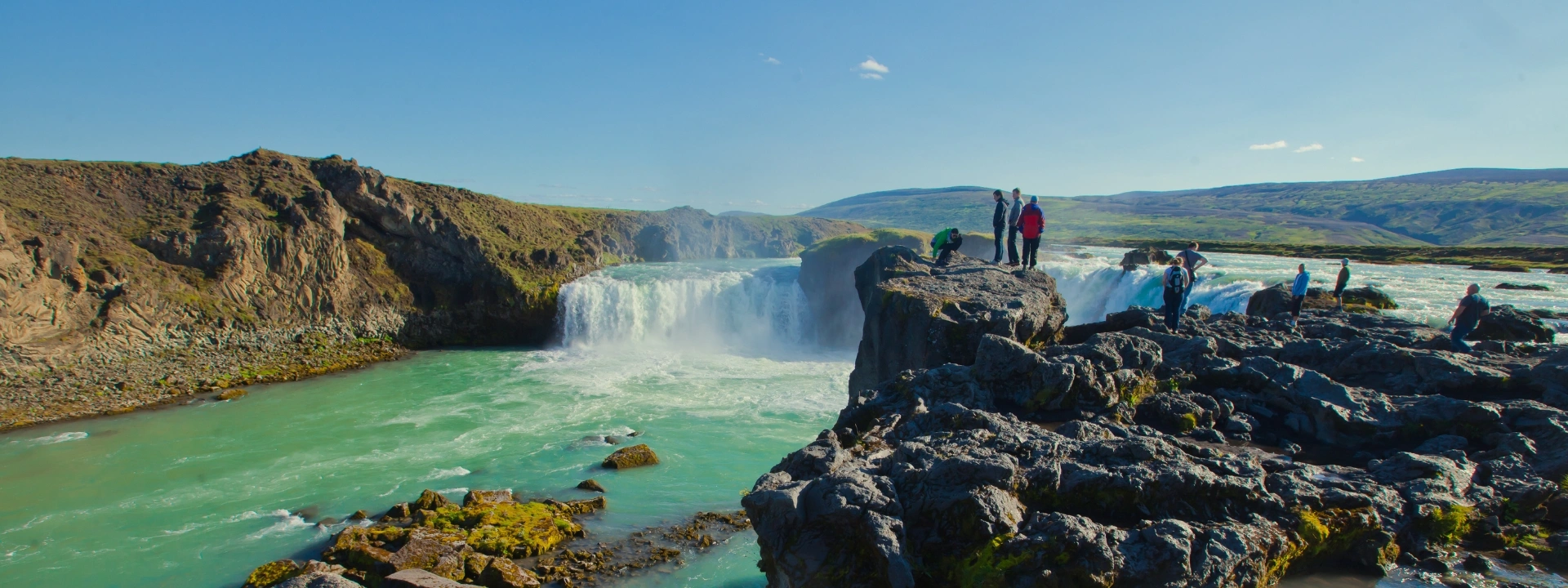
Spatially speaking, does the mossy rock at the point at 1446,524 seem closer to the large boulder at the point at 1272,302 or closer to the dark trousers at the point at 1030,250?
the dark trousers at the point at 1030,250

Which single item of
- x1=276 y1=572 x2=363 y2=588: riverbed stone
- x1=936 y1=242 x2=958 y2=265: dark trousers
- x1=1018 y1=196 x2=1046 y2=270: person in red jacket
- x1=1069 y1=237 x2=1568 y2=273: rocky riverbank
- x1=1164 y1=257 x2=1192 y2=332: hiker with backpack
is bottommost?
x1=276 y1=572 x2=363 y2=588: riverbed stone

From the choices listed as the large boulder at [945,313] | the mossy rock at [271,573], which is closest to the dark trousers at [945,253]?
the large boulder at [945,313]

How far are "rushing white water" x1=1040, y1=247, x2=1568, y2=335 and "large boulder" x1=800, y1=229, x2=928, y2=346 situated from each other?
9190mm

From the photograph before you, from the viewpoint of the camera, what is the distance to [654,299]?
3659cm

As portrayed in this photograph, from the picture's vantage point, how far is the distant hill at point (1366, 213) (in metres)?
104

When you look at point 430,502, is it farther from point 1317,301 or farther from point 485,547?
point 1317,301

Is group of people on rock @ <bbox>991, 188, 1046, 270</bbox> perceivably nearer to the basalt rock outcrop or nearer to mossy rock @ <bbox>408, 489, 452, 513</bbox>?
the basalt rock outcrop

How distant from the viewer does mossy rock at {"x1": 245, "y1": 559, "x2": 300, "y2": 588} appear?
35.2ft

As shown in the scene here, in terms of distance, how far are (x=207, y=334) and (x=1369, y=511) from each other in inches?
1292

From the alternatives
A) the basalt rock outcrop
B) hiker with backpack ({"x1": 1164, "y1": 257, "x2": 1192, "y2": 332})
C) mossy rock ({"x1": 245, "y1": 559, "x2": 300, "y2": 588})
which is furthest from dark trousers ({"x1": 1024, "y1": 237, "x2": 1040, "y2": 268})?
mossy rock ({"x1": 245, "y1": 559, "x2": 300, "y2": 588})

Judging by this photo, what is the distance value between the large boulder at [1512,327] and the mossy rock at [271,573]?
2226 centimetres

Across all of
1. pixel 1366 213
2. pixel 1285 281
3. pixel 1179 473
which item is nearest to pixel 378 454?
pixel 1179 473

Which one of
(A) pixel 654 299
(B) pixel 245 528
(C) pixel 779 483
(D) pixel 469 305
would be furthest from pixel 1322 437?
(D) pixel 469 305

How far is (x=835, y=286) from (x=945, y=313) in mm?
23656
